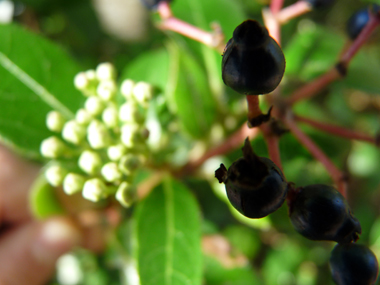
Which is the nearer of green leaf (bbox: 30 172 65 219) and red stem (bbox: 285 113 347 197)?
red stem (bbox: 285 113 347 197)

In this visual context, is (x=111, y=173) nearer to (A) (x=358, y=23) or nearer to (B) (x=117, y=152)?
(B) (x=117, y=152)

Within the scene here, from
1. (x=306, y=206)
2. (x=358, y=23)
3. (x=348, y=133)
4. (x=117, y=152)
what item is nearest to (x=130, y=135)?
(x=117, y=152)

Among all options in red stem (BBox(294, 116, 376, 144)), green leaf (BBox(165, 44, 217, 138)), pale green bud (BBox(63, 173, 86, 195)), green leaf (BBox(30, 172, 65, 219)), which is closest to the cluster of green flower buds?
pale green bud (BBox(63, 173, 86, 195))

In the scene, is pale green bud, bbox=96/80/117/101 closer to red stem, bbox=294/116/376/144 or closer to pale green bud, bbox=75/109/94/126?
pale green bud, bbox=75/109/94/126

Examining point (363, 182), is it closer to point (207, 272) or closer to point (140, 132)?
point (207, 272)

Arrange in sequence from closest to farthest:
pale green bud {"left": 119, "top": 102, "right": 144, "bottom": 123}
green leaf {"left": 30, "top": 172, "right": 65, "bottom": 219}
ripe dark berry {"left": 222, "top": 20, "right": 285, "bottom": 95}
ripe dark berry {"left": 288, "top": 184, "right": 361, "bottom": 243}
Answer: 1. ripe dark berry {"left": 222, "top": 20, "right": 285, "bottom": 95}
2. ripe dark berry {"left": 288, "top": 184, "right": 361, "bottom": 243}
3. pale green bud {"left": 119, "top": 102, "right": 144, "bottom": 123}
4. green leaf {"left": 30, "top": 172, "right": 65, "bottom": 219}

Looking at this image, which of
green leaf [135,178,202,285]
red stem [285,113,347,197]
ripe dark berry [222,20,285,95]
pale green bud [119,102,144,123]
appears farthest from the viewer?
pale green bud [119,102,144,123]
